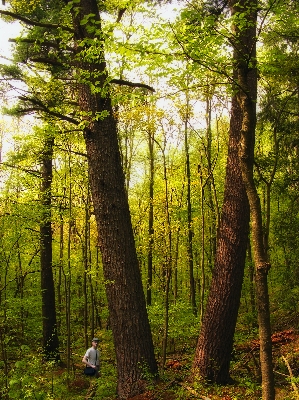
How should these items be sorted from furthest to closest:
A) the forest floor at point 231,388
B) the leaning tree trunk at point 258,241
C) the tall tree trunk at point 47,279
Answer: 1. the tall tree trunk at point 47,279
2. the forest floor at point 231,388
3. the leaning tree trunk at point 258,241

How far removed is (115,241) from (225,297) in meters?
1.84

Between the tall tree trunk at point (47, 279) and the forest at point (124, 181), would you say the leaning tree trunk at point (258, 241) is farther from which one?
the tall tree trunk at point (47, 279)

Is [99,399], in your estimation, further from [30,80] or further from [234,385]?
[30,80]

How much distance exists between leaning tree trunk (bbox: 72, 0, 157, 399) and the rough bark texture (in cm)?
88

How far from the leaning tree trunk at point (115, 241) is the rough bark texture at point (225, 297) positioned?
0.88 meters

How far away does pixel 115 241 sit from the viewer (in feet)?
18.1

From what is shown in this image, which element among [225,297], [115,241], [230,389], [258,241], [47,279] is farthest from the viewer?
[47,279]

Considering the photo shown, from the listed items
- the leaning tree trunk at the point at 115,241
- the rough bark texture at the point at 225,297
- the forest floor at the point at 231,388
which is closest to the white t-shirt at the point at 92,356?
the forest floor at the point at 231,388

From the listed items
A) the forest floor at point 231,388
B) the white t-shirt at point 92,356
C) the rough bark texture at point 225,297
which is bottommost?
the white t-shirt at point 92,356

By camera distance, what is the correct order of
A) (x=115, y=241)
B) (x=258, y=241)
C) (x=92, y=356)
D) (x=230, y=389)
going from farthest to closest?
(x=92, y=356)
(x=115, y=241)
(x=230, y=389)
(x=258, y=241)

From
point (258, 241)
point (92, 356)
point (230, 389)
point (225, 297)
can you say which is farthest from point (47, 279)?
point (258, 241)

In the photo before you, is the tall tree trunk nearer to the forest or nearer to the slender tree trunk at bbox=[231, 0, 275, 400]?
the forest

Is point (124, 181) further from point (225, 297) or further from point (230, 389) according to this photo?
point (230, 389)

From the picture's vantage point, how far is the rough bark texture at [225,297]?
5.16 metres
